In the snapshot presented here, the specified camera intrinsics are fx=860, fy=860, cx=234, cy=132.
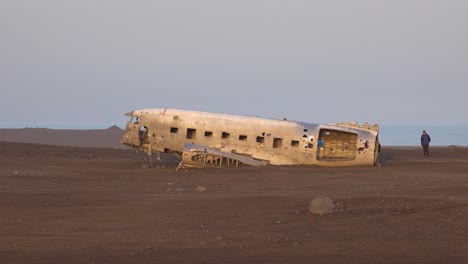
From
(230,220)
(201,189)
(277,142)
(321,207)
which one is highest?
(277,142)

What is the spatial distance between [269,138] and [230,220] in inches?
776

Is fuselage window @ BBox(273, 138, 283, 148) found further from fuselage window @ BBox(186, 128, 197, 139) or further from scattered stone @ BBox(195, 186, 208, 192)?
scattered stone @ BBox(195, 186, 208, 192)

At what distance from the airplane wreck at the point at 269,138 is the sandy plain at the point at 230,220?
6712 millimetres

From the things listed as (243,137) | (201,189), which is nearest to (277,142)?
(243,137)

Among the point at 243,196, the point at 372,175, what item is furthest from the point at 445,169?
the point at 243,196

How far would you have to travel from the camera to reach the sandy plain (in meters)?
13.5

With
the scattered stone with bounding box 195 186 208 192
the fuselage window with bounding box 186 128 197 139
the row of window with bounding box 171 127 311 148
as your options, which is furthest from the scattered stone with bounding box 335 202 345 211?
the fuselage window with bounding box 186 128 197 139

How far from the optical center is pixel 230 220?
691 inches

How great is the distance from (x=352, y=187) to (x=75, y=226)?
11237 millimetres

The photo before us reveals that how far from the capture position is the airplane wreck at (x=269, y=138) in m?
37.1

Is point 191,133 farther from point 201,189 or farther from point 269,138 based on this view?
point 201,189

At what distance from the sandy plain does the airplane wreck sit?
6712 mm

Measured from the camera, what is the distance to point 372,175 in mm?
31312

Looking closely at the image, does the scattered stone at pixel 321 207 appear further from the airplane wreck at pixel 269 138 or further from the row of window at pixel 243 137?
the row of window at pixel 243 137
